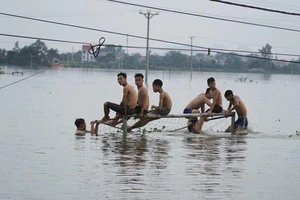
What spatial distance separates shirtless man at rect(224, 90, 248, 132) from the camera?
2069cm

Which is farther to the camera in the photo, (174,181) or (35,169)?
(35,169)

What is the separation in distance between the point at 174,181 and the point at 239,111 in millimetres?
8498

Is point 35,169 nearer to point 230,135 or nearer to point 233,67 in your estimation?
point 230,135

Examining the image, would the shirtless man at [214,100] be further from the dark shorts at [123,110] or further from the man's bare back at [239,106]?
the dark shorts at [123,110]

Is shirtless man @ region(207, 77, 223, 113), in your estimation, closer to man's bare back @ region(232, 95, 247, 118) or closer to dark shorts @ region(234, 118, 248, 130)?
man's bare back @ region(232, 95, 247, 118)

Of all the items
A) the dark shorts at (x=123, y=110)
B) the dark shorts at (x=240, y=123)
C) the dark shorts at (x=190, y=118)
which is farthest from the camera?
the dark shorts at (x=240, y=123)

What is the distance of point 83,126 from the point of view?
818 inches

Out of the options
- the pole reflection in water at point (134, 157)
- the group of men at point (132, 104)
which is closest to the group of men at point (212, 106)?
the group of men at point (132, 104)

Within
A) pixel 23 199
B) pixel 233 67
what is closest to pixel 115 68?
pixel 233 67

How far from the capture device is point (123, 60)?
548ft

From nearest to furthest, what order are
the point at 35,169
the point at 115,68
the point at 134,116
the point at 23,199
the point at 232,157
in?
1. the point at 23,199
2. the point at 35,169
3. the point at 232,157
4. the point at 134,116
5. the point at 115,68

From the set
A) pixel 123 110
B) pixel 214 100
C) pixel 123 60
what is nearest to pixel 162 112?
pixel 123 110

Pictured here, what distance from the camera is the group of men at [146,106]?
1927cm

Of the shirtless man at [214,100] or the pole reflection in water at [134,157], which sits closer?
the pole reflection in water at [134,157]
